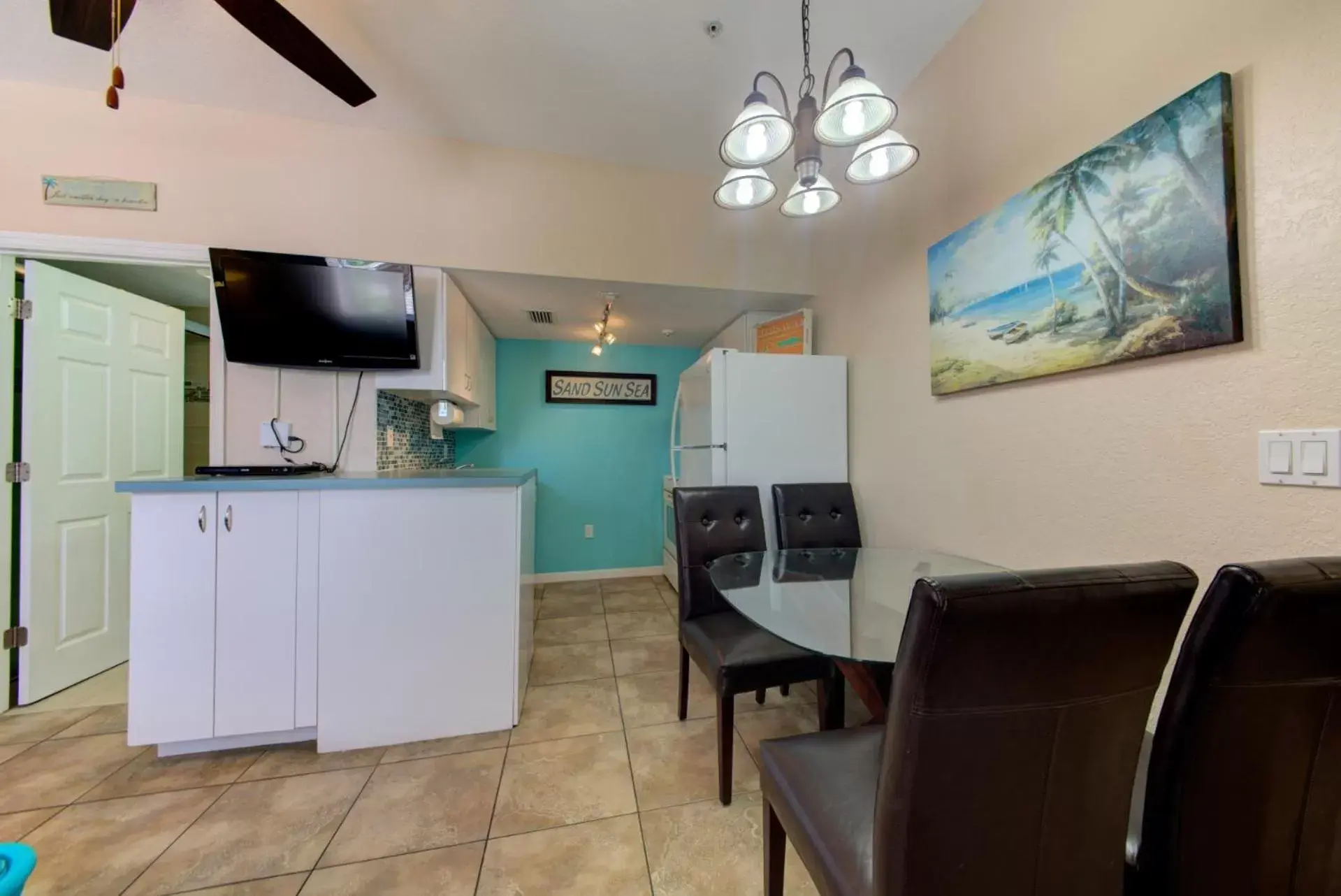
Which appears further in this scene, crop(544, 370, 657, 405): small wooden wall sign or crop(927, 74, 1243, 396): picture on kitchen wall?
crop(544, 370, 657, 405): small wooden wall sign

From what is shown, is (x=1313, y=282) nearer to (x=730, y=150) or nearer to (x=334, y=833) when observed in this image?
(x=730, y=150)

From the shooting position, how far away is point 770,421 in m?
2.32

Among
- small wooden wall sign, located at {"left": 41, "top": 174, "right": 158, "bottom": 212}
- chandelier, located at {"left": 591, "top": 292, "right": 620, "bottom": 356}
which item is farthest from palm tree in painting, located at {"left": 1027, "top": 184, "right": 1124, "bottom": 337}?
small wooden wall sign, located at {"left": 41, "top": 174, "right": 158, "bottom": 212}

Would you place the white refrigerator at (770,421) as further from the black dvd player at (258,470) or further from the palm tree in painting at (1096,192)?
the black dvd player at (258,470)

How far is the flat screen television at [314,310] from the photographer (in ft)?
6.19

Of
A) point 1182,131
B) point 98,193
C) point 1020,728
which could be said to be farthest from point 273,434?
point 1182,131

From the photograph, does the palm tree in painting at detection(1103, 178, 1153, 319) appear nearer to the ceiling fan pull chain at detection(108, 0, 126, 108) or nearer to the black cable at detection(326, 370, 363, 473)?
the ceiling fan pull chain at detection(108, 0, 126, 108)

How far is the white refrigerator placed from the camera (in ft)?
7.44

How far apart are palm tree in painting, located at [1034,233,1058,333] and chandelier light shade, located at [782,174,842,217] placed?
642 mm

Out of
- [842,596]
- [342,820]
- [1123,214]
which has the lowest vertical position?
[342,820]

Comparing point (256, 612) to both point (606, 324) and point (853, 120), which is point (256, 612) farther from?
point (853, 120)

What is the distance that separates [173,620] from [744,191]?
253 centimetres

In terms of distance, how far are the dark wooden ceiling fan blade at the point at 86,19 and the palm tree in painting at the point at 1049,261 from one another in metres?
2.80

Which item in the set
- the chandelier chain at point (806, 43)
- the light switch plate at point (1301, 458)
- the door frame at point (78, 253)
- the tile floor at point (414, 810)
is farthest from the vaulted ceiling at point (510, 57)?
the tile floor at point (414, 810)
